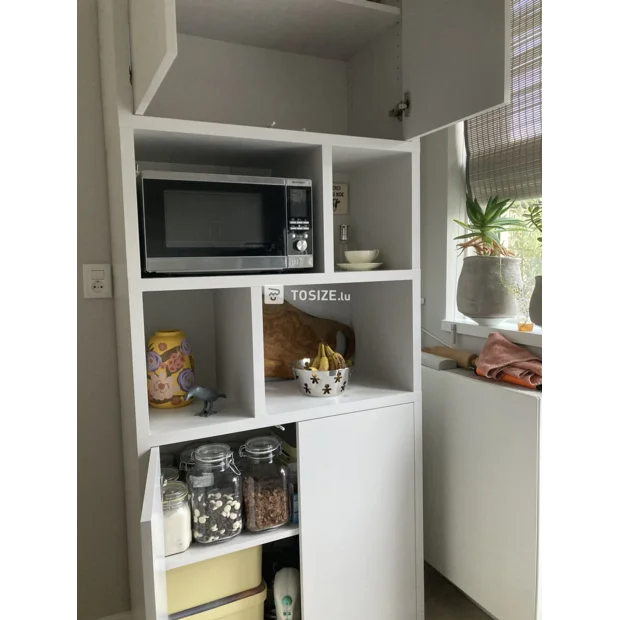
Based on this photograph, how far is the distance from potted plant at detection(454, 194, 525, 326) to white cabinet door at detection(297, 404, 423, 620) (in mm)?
439

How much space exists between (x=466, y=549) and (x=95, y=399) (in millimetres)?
1220

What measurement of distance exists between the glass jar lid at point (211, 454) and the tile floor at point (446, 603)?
0.92 meters

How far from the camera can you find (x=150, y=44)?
0.91 m

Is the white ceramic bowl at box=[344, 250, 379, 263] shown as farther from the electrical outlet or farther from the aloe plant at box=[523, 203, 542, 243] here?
the electrical outlet

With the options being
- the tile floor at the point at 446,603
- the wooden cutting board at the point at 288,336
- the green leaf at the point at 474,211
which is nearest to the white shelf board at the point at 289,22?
the green leaf at the point at 474,211

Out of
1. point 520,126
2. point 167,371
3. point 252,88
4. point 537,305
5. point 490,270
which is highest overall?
point 252,88

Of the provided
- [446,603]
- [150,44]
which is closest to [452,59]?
[150,44]

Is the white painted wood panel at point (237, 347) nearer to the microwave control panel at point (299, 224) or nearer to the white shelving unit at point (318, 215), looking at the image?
the white shelving unit at point (318, 215)

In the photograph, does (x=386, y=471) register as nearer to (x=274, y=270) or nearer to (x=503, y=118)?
(x=274, y=270)

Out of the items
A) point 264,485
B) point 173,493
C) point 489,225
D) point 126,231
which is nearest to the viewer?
point 126,231

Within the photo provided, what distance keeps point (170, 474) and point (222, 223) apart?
0.69 m

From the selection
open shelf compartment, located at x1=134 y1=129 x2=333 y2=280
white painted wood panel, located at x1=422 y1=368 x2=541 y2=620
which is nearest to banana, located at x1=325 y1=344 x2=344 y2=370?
open shelf compartment, located at x1=134 y1=129 x2=333 y2=280

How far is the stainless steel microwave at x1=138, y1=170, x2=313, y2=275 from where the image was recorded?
1.22 meters

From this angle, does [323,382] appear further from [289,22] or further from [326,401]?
[289,22]
